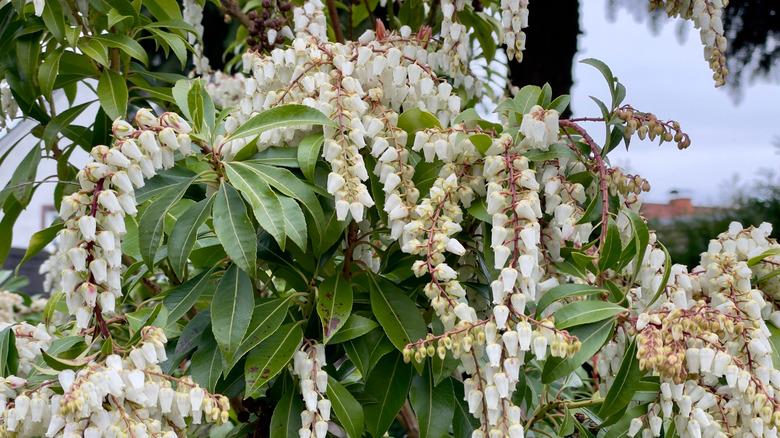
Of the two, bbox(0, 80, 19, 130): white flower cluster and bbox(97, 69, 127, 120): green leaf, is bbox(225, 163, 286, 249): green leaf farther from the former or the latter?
bbox(0, 80, 19, 130): white flower cluster

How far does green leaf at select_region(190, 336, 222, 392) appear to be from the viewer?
142 cm

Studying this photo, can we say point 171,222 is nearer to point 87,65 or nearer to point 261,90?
point 261,90

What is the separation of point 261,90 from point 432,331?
0.54 m

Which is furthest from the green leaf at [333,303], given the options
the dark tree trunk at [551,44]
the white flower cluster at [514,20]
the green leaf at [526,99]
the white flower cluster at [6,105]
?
the dark tree trunk at [551,44]

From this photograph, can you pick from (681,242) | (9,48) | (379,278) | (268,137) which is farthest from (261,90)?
(681,242)

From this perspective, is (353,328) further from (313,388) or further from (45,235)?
(45,235)

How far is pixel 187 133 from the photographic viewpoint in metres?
1.37

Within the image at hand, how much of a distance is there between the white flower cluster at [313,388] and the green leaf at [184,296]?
211 mm

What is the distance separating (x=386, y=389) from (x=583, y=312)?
0.38m

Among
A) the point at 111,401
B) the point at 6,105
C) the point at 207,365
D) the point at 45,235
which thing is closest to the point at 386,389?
the point at 207,365

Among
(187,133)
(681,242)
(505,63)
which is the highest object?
(187,133)

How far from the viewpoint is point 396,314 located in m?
1.50

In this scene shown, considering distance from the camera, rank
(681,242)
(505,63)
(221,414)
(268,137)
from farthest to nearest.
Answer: (681,242)
(505,63)
(268,137)
(221,414)

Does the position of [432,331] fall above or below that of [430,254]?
below
